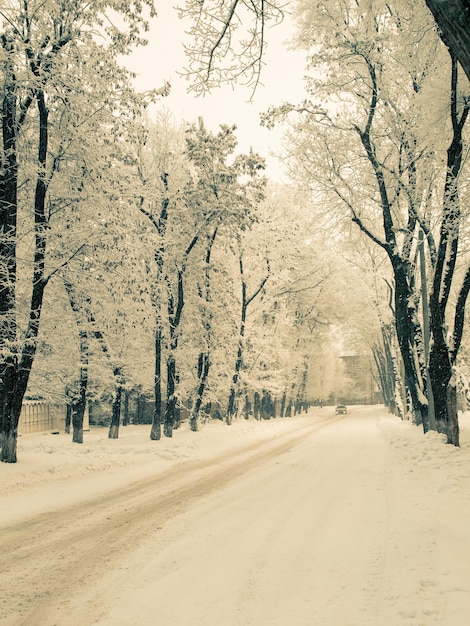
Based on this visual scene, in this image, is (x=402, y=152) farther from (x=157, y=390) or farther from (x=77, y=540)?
(x=77, y=540)

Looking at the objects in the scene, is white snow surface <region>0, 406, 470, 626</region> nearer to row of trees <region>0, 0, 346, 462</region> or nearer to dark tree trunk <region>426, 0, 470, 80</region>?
dark tree trunk <region>426, 0, 470, 80</region>

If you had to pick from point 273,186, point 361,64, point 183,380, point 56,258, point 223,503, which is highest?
point 273,186

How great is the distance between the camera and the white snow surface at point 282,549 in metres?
4.17

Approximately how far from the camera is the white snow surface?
164 inches

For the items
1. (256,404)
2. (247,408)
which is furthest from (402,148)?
(256,404)

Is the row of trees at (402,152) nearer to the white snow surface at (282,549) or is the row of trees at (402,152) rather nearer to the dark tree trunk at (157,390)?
the white snow surface at (282,549)

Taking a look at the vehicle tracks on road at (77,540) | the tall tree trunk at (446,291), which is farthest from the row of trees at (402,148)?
the vehicle tracks on road at (77,540)

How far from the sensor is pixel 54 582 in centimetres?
503

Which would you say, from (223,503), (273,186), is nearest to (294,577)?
(223,503)

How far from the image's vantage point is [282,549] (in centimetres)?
582

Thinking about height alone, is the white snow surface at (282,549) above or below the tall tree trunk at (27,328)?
below

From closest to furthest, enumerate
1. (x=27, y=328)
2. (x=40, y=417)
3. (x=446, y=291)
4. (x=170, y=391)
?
(x=27, y=328) < (x=446, y=291) < (x=170, y=391) < (x=40, y=417)

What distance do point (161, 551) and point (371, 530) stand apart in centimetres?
281

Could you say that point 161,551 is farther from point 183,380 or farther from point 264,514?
point 183,380
